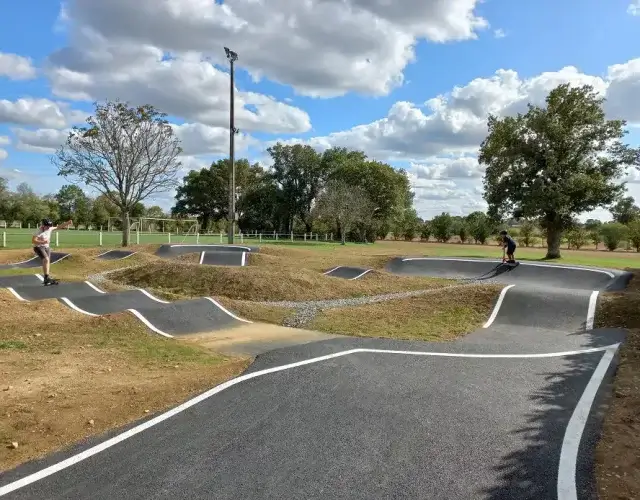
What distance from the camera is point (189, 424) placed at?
4.73m

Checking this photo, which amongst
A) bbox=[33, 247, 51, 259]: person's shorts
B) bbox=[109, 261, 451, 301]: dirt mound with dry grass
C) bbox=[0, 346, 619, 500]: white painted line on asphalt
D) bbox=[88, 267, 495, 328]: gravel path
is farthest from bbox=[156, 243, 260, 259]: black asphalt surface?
bbox=[0, 346, 619, 500]: white painted line on asphalt

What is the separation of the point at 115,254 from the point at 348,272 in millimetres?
13090

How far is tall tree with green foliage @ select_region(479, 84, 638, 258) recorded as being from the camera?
2644 centimetres

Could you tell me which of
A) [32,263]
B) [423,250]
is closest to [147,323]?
[32,263]

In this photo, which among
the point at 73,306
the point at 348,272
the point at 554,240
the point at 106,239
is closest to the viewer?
the point at 73,306

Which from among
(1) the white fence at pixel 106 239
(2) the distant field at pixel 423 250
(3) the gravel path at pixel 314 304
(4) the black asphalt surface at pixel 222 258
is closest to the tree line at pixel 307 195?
(1) the white fence at pixel 106 239

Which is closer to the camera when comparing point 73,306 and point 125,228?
point 73,306

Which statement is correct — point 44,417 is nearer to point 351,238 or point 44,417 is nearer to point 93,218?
point 351,238

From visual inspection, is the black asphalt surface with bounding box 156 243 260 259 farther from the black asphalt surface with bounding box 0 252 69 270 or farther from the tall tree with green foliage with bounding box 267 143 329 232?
the tall tree with green foliage with bounding box 267 143 329 232

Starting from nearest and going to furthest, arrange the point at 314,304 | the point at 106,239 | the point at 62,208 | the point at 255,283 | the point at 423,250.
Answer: the point at 314,304, the point at 255,283, the point at 423,250, the point at 106,239, the point at 62,208

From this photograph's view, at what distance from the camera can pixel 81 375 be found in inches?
262

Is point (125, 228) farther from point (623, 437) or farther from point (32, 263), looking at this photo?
point (623, 437)

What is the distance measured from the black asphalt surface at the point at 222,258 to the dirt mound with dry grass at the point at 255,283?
566 centimetres

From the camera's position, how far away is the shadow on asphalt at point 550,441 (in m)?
3.64
